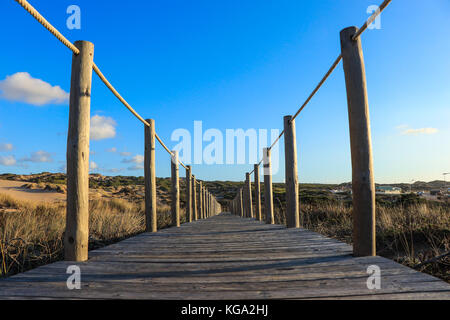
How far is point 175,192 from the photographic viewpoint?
496 centimetres

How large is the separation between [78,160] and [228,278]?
1404mm

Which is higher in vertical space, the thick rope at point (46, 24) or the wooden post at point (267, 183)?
the thick rope at point (46, 24)

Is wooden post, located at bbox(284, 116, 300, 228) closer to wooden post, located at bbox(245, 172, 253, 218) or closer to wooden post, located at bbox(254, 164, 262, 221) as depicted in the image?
wooden post, located at bbox(254, 164, 262, 221)

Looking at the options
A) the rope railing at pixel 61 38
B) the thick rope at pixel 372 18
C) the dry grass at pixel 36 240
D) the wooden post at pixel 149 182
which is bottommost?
the dry grass at pixel 36 240

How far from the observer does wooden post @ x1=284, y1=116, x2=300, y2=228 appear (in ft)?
12.0

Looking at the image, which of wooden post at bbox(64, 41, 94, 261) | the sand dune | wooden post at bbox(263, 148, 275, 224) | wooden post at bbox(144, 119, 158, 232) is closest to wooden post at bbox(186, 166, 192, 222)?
wooden post at bbox(263, 148, 275, 224)

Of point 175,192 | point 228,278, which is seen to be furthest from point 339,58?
point 175,192

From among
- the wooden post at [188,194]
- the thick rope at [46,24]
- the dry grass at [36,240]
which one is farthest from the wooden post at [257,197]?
the thick rope at [46,24]

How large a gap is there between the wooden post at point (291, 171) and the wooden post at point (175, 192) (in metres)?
2.20

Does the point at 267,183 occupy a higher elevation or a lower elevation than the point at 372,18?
lower

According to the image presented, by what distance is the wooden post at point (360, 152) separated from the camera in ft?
6.16

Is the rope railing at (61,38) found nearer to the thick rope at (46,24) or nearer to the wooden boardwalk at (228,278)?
the thick rope at (46,24)

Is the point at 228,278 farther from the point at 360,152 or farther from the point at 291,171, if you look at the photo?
the point at 291,171

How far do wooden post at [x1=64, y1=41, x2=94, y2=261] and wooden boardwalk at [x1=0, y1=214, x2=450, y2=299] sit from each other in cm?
16
